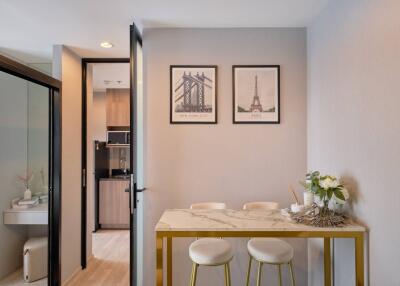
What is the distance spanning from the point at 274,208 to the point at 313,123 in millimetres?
861

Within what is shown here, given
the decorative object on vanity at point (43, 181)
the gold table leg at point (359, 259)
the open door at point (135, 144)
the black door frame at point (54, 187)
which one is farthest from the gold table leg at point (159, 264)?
the decorative object on vanity at point (43, 181)

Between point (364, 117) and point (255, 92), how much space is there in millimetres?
1100

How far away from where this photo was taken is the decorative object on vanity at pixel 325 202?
1.75 m

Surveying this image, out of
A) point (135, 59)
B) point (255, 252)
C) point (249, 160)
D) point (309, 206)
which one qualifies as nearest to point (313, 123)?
point (249, 160)

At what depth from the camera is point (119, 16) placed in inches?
90.7

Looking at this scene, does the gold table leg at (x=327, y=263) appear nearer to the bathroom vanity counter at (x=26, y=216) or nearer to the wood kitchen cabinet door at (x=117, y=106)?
the bathroom vanity counter at (x=26, y=216)

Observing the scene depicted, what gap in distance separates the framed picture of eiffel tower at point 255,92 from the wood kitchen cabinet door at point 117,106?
2.91 meters

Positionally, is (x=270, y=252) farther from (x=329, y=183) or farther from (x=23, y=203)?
(x=23, y=203)

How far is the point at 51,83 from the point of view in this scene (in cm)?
267

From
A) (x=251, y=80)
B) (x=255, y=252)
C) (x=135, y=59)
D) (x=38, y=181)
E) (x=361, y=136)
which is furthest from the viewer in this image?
(x=38, y=181)

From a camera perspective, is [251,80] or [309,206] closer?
[309,206]

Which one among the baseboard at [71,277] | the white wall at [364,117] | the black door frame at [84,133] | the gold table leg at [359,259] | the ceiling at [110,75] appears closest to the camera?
the white wall at [364,117]

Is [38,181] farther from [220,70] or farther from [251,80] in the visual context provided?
[251,80]

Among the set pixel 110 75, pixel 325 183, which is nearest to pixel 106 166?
pixel 110 75
